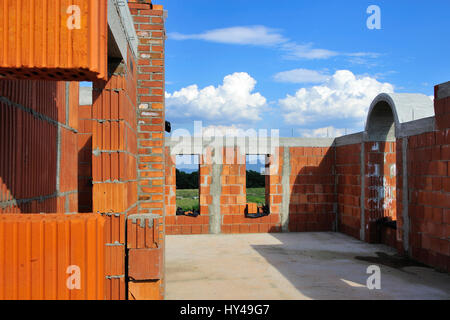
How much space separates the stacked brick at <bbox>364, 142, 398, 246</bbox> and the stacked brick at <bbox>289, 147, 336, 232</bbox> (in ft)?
6.85

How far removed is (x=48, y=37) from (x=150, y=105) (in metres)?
2.62

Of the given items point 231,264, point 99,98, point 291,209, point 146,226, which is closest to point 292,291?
point 231,264

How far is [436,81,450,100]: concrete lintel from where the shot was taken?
23.9 feet

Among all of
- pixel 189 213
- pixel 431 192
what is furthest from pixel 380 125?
pixel 189 213

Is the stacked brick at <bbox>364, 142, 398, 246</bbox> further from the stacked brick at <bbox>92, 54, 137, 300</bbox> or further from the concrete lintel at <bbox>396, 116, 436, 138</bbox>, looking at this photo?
the stacked brick at <bbox>92, 54, 137, 300</bbox>

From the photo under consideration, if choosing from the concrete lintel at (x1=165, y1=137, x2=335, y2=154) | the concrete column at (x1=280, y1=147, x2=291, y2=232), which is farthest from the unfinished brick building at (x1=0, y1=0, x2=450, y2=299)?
the concrete column at (x1=280, y1=147, x2=291, y2=232)

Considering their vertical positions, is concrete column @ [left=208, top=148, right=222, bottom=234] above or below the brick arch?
below

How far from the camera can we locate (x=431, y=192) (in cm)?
785

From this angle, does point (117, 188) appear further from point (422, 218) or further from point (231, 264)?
point (422, 218)

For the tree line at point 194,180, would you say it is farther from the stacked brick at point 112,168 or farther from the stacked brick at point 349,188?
the stacked brick at point 112,168

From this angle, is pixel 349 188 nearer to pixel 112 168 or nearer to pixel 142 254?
pixel 142 254

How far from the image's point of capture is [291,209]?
12805 millimetres

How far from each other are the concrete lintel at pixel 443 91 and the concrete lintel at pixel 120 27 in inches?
226

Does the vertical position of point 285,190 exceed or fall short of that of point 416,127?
it falls short
